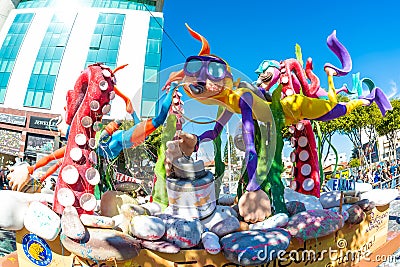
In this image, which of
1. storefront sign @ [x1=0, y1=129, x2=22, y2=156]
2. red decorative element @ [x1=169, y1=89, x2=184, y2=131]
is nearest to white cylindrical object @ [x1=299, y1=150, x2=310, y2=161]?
red decorative element @ [x1=169, y1=89, x2=184, y2=131]

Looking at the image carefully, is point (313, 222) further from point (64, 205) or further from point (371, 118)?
point (371, 118)

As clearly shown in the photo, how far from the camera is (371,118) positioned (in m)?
20.5

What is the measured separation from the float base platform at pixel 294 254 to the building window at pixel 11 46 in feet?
84.5

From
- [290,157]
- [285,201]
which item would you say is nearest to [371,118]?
[290,157]

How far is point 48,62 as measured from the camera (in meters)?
27.8

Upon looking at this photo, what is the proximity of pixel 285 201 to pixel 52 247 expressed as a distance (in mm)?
3081

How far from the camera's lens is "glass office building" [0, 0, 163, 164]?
25625 millimetres

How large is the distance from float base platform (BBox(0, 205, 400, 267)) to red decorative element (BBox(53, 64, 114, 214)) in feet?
1.59

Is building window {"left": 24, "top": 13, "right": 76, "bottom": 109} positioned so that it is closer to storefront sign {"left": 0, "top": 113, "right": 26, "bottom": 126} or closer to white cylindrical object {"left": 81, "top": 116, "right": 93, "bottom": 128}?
storefront sign {"left": 0, "top": 113, "right": 26, "bottom": 126}

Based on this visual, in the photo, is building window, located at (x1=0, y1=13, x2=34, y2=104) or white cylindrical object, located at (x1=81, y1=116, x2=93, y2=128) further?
building window, located at (x1=0, y1=13, x2=34, y2=104)

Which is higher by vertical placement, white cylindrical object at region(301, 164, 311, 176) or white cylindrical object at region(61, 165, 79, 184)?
white cylindrical object at region(301, 164, 311, 176)

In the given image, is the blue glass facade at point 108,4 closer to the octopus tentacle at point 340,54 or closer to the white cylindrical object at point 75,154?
the octopus tentacle at point 340,54

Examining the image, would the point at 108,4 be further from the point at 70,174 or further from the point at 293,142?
the point at 70,174

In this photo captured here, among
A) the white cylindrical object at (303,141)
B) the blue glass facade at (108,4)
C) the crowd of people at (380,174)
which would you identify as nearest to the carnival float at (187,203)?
the white cylindrical object at (303,141)
